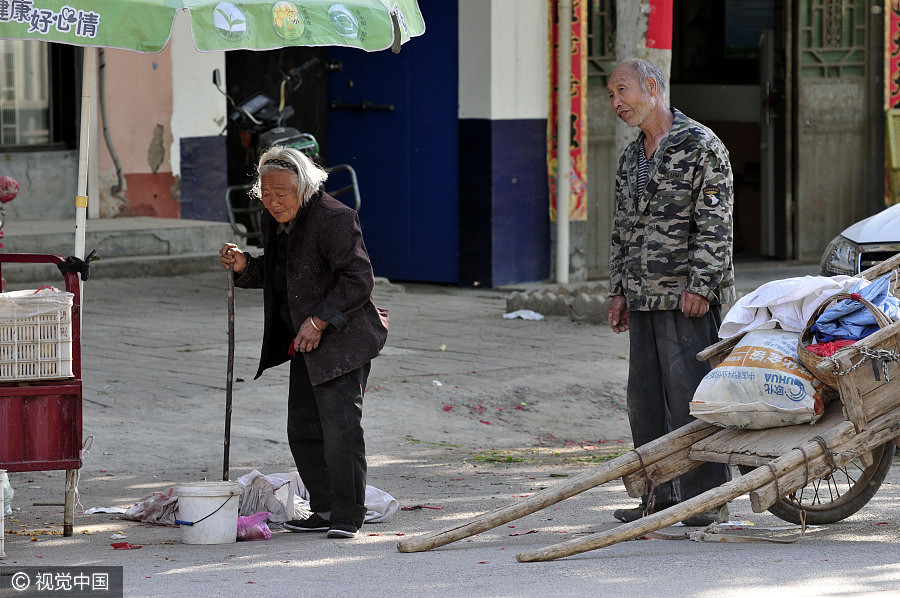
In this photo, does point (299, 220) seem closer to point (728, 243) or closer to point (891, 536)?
point (728, 243)

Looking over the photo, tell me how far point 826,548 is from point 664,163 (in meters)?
1.67

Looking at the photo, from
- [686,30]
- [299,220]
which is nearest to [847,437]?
[299,220]

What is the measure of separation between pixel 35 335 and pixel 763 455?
9.19 feet

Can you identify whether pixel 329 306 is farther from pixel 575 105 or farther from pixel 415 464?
pixel 575 105

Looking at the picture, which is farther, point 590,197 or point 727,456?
point 590,197

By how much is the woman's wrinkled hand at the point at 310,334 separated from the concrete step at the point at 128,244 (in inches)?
238

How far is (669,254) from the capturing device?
5660 millimetres

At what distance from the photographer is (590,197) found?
1369cm

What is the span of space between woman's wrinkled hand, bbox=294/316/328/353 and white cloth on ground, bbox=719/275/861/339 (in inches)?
64.1

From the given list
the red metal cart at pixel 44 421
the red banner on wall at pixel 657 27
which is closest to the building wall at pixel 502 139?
the red banner on wall at pixel 657 27

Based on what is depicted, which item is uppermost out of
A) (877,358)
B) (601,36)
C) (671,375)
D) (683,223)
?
(601,36)

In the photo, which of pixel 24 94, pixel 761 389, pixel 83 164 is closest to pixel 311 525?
pixel 83 164

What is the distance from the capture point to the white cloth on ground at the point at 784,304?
17.5 feet

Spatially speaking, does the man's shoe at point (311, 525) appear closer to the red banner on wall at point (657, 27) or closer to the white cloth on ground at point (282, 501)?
the white cloth on ground at point (282, 501)
